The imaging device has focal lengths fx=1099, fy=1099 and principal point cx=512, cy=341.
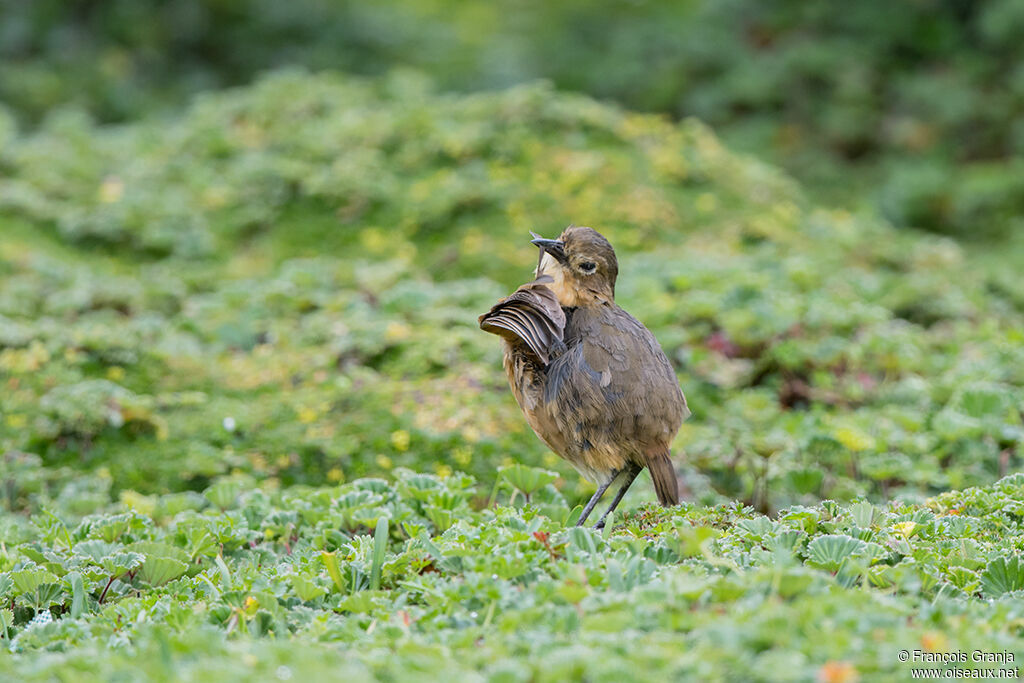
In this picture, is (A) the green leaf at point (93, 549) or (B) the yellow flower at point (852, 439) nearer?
(A) the green leaf at point (93, 549)

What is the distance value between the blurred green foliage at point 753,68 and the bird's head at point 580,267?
814cm

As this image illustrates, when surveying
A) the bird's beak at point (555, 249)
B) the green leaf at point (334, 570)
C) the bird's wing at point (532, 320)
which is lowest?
the green leaf at point (334, 570)

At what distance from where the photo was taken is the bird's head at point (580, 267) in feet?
14.3

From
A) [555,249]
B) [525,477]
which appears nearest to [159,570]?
[525,477]

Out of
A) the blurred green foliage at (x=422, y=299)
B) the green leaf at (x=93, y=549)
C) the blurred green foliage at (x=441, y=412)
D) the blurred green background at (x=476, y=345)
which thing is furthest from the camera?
the blurred green foliage at (x=422, y=299)

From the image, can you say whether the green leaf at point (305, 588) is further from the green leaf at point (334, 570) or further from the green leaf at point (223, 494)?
the green leaf at point (223, 494)

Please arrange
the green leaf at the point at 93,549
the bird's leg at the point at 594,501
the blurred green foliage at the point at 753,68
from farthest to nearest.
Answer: the blurred green foliage at the point at 753,68, the bird's leg at the point at 594,501, the green leaf at the point at 93,549

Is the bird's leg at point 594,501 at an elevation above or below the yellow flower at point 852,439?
below

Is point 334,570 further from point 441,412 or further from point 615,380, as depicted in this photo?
point 441,412

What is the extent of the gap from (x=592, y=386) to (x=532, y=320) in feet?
1.08

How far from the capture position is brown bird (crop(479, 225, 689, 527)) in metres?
4.00

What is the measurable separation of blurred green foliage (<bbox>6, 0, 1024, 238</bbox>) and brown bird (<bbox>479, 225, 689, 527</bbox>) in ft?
27.4

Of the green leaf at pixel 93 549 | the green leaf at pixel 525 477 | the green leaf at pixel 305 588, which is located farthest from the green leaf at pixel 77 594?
the green leaf at pixel 525 477

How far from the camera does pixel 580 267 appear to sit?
14.3 feet
